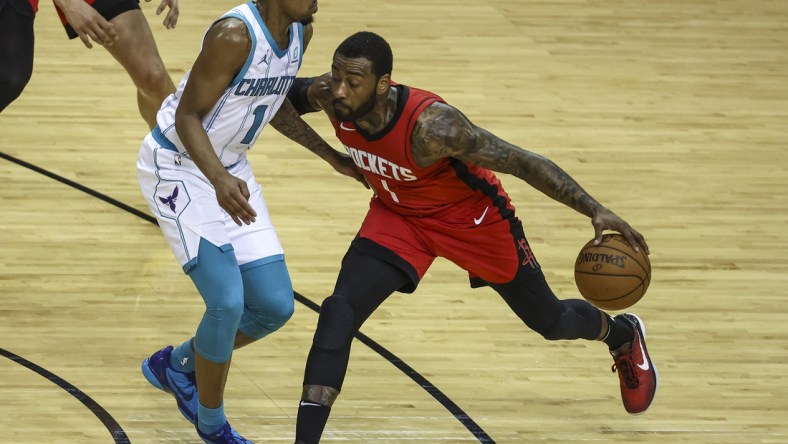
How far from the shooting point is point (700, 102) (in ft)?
31.8

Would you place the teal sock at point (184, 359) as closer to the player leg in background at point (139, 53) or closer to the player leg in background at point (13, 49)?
the player leg in background at point (13, 49)

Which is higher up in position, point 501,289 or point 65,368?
point 501,289

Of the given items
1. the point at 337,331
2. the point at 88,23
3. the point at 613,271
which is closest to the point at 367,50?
the point at 337,331

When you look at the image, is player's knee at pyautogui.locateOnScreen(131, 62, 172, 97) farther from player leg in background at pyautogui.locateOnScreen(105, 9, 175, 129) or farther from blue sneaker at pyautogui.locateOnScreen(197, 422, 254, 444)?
blue sneaker at pyautogui.locateOnScreen(197, 422, 254, 444)

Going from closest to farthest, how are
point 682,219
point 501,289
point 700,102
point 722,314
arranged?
point 501,289 → point 722,314 → point 682,219 → point 700,102

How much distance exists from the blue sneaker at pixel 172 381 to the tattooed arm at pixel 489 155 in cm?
132

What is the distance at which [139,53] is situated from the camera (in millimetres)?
6465

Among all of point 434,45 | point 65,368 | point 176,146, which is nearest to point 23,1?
point 176,146

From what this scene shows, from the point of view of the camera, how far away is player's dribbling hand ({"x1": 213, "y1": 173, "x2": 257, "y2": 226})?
4340mm

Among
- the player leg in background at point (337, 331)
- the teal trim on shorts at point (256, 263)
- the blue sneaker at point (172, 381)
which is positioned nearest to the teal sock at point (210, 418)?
the blue sneaker at point (172, 381)

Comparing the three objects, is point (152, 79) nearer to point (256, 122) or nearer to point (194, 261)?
point (256, 122)

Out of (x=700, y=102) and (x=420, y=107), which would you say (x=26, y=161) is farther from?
(x=700, y=102)

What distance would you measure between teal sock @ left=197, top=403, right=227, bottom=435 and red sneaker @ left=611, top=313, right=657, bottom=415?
5.48ft

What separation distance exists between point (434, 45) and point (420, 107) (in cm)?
603
